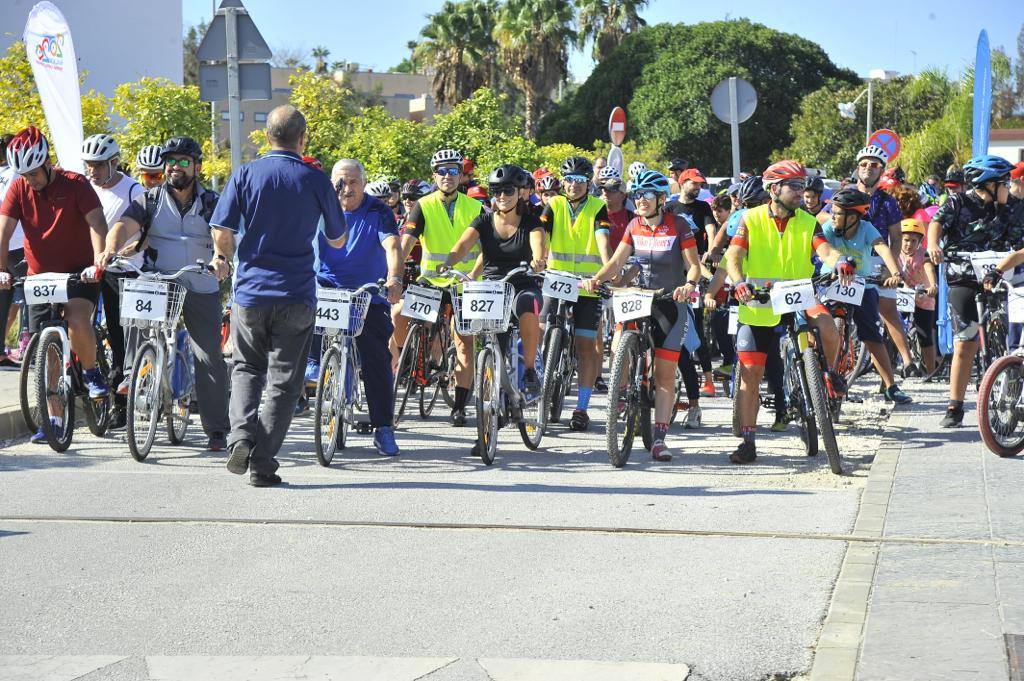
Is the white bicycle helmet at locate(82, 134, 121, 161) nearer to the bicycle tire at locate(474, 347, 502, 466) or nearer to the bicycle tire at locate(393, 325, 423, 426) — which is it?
the bicycle tire at locate(393, 325, 423, 426)

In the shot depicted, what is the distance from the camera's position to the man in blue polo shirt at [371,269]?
9.41 m

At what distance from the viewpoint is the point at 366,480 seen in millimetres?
8398

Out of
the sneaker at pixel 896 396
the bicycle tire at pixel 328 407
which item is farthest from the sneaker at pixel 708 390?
the bicycle tire at pixel 328 407

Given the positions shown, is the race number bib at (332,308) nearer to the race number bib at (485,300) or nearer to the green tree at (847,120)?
the race number bib at (485,300)

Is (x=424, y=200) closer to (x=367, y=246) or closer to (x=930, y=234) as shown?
(x=367, y=246)

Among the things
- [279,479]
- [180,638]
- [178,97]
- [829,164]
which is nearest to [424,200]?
[279,479]

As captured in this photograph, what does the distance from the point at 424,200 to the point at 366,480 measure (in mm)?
3025

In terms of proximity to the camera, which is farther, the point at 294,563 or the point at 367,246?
the point at 367,246

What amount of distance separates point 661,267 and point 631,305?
648mm

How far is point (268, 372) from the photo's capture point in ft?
26.6

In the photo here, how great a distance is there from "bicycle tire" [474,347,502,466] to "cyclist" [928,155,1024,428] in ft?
10.9

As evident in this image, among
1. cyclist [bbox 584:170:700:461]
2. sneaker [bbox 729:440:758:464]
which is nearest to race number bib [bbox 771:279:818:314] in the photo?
cyclist [bbox 584:170:700:461]

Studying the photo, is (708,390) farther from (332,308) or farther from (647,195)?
(332,308)

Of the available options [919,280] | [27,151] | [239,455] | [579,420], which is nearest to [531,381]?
[579,420]
